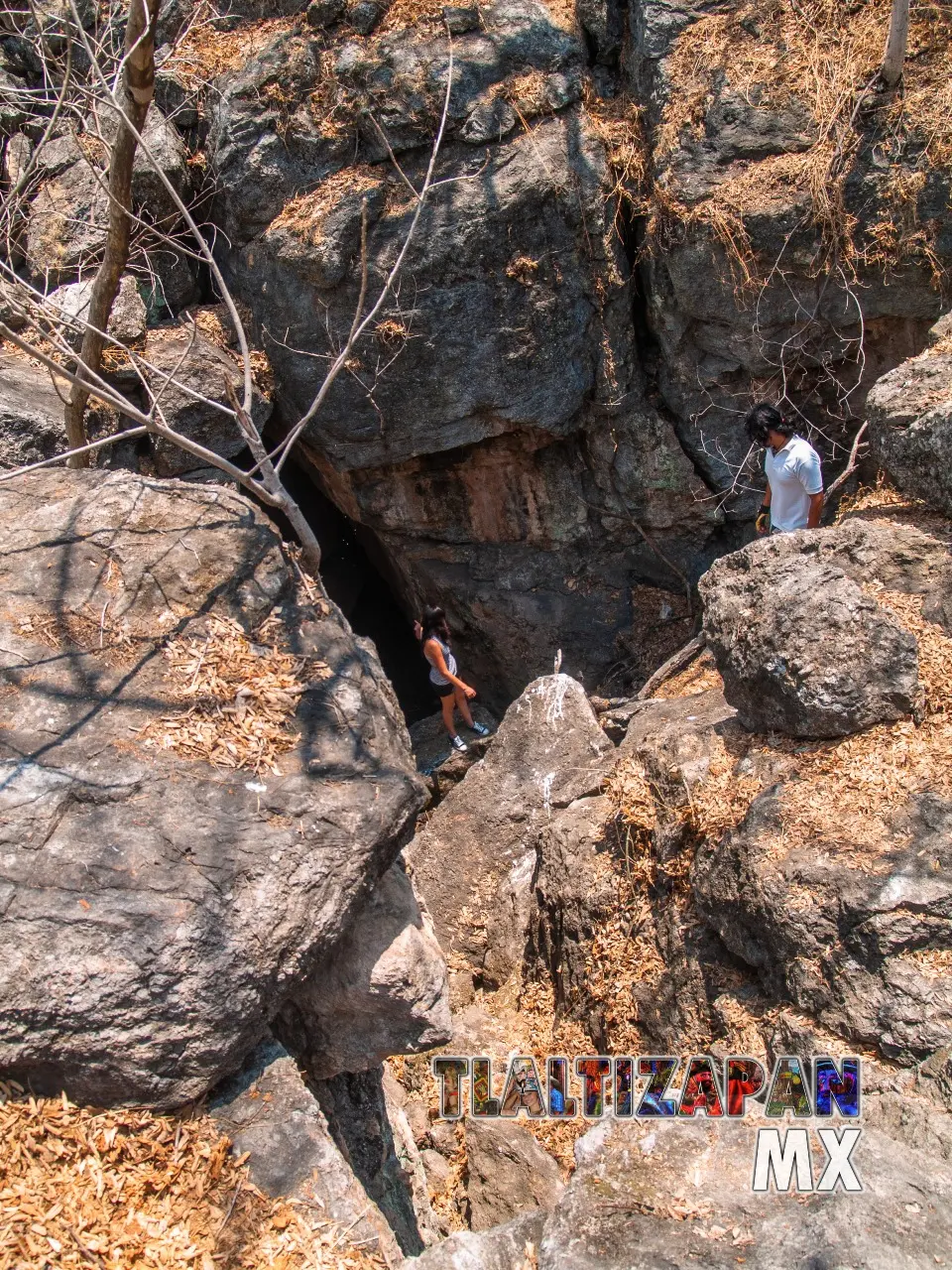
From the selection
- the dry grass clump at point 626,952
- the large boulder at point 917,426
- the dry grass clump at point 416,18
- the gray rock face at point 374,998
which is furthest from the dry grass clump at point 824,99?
the gray rock face at point 374,998

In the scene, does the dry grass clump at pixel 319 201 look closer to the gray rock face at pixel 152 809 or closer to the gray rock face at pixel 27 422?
the gray rock face at pixel 27 422

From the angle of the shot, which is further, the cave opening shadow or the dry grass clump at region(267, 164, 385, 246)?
the cave opening shadow

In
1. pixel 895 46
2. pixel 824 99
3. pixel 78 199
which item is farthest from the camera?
pixel 78 199

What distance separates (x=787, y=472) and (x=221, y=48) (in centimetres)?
576

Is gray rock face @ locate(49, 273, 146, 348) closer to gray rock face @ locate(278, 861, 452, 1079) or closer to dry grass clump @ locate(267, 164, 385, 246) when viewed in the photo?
dry grass clump @ locate(267, 164, 385, 246)

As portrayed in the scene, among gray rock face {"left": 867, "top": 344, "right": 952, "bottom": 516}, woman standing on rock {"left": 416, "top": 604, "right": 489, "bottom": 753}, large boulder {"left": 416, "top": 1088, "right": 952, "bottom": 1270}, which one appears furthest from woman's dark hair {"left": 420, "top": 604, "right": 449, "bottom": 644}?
large boulder {"left": 416, "top": 1088, "right": 952, "bottom": 1270}

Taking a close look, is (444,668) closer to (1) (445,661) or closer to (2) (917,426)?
(1) (445,661)

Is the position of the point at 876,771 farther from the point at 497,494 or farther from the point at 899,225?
the point at 497,494

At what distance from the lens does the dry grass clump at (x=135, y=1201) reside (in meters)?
2.56

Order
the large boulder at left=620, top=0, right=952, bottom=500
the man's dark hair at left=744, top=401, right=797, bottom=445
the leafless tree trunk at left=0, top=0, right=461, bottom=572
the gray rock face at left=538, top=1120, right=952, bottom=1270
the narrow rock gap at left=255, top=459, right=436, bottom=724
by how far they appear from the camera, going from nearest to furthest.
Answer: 1. the gray rock face at left=538, top=1120, right=952, bottom=1270
2. the leafless tree trunk at left=0, top=0, right=461, bottom=572
3. the man's dark hair at left=744, top=401, right=797, bottom=445
4. the large boulder at left=620, top=0, right=952, bottom=500
5. the narrow rock gap at left=255, top=459, right=436, bottom=724

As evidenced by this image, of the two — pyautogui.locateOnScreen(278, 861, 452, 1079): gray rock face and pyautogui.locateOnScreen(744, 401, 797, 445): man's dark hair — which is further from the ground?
pyautogui.locateOnScreen(744, 401, 797, 445): man's dark hair

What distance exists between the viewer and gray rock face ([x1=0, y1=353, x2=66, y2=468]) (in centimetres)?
587

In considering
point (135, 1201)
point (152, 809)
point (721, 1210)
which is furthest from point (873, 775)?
point (135, 1201)

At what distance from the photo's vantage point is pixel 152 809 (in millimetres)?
3117
